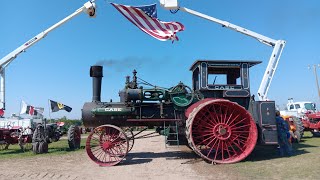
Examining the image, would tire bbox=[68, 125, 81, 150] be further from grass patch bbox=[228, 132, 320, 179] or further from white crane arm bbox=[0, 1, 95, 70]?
grass patch bbox=[228, 132, 320, 179]

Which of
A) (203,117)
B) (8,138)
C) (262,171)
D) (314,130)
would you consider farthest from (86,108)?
(314,130)

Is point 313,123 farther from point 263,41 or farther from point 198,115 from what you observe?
point 198,115

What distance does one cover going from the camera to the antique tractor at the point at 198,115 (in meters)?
10.0

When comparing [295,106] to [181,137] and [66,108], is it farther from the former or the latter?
[66,108]

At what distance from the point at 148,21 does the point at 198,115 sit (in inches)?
220

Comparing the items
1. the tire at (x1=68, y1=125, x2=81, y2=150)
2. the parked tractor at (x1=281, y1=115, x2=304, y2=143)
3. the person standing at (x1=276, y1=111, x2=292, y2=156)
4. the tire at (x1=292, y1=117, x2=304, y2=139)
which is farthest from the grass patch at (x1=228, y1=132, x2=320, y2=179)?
the tire at (x1=68, y1=125, x2=81, y2=150)

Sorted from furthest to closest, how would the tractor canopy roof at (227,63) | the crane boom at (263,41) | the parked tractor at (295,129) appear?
the parked tractor at (295,129), the crane boom at (263,41), the tractor canopy roof at (227,63)

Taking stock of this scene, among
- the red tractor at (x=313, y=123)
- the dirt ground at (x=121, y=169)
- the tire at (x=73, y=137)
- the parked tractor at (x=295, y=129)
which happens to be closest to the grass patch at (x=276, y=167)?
the dirt ground at (x=121, y=169)

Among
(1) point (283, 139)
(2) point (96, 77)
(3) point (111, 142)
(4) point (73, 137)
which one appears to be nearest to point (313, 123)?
(1) point (283, 139)

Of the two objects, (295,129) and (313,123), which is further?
(313,123)

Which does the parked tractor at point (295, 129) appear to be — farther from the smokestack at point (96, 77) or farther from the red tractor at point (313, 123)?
the smokestack at point (96, 77)

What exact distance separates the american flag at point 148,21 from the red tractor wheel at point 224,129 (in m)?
4.69

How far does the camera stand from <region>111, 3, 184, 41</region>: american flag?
1354 centimetres

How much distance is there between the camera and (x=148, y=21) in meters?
13.7
